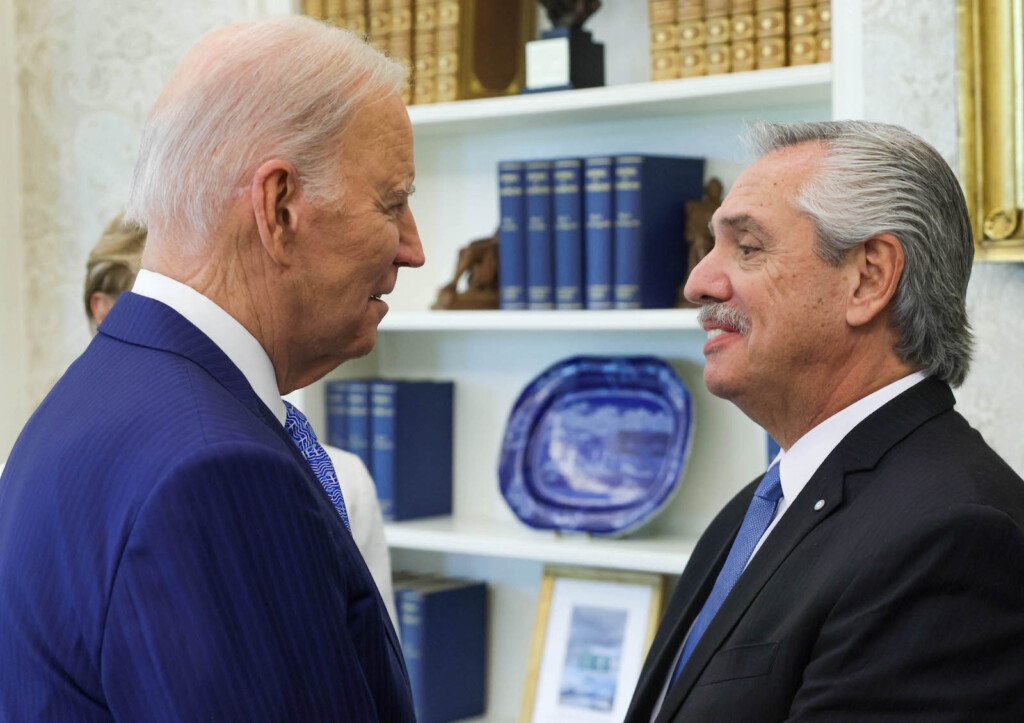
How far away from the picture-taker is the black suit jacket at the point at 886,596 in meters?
1.07

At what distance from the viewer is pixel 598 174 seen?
237 cm

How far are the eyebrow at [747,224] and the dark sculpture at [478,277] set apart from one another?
3.75 feet

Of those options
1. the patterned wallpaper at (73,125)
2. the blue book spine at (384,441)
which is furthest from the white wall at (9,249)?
the blue book spine at (384,441)

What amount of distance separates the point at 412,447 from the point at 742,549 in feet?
4.51

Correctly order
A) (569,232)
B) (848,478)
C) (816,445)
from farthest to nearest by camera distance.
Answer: (569,232)
(816,445)
(848,478)

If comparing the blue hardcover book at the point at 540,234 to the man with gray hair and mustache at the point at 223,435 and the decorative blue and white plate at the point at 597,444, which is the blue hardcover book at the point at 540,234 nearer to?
the decorative blue and white plate at the point at 597,444

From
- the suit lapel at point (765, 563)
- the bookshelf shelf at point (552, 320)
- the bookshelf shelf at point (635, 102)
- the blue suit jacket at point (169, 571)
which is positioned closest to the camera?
the blue suit jacket at point (169, 571)

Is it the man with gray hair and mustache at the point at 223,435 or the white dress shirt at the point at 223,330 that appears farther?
the white dress shirt at the point at 223,330

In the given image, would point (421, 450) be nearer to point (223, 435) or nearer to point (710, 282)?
point (710, 282)

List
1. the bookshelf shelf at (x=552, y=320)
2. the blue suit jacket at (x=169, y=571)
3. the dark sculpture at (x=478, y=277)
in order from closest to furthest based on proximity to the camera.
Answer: the blue suit jacket at (x=169, y=571) → the bookshelf shelf at (x=552, y=320) → the dark sculpture at (x=478, y=277)

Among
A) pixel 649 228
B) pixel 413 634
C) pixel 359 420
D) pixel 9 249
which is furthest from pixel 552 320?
pixel 9 249

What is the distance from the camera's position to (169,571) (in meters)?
0.75

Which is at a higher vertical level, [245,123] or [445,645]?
[245,123]

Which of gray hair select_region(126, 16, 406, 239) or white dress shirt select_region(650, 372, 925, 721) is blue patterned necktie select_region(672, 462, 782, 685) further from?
gray hair select_region(126, 16, 406, 239)
